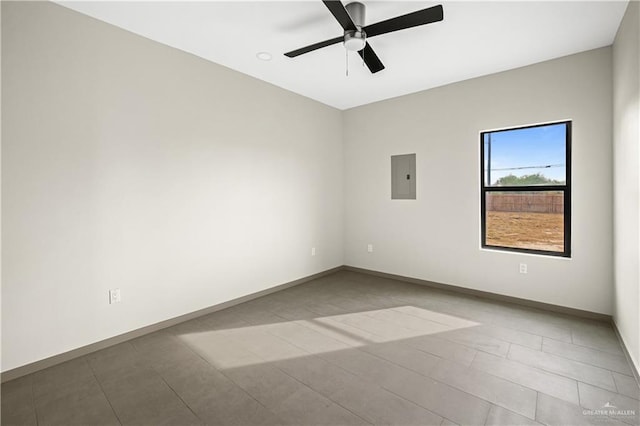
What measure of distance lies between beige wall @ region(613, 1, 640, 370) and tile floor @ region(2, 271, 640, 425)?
328 millimetres

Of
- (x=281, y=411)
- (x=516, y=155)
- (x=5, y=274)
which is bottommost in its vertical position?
(x=281, y=411)

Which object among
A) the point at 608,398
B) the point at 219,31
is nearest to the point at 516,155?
the point at 608,398

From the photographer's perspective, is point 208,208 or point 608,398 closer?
point 608,398

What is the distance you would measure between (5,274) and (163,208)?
1199 millimetres

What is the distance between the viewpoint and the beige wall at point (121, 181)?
2258mm

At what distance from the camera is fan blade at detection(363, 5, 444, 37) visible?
6.91 ft

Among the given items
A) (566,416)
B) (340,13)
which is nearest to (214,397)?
(566,416)

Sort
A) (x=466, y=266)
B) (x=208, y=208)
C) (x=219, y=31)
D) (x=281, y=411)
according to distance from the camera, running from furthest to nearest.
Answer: (x=466, y=266), (x=208, y=208), (x=219, y=31), (x=281, y=411)

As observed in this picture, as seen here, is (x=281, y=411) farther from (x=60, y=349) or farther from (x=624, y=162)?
(x=624, y=162)

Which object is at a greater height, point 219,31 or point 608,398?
point 219,31

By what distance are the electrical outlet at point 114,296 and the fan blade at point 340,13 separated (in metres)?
2.86

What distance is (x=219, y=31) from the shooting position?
279 centimetres

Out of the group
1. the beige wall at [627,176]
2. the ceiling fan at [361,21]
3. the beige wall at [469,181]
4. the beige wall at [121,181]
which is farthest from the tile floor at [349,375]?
the ceiling fan at [361,21]

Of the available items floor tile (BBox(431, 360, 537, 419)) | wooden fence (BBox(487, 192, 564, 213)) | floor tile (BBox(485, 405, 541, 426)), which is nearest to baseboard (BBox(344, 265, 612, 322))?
wooden fence (BBox(487, 192, 564, 213))
